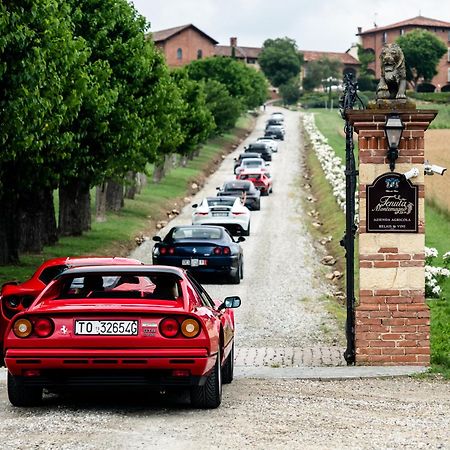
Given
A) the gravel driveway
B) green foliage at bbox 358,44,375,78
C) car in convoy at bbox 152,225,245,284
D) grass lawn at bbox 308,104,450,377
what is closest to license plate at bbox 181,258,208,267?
car in convoy at bbox 152,225,245,284

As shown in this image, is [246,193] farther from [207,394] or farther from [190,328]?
[190,328]

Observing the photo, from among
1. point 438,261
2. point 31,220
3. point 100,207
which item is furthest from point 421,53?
point 438,261

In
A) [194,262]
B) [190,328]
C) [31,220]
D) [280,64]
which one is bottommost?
[194,262]

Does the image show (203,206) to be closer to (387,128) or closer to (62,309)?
(387,128)

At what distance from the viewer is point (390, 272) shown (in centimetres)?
1481

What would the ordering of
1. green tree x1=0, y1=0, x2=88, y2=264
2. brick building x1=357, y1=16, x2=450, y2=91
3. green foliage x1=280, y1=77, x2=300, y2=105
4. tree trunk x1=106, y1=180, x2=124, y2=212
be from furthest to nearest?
brick building x1=357, y1=16, x2=450, y2=91 < green foliage x1=280, y1=77, x2=300, y2=105 < tree trunk x1=106, y1=180, x2=124, y2=212 < green tree x1=0, y1=0, x2=88, y2=264

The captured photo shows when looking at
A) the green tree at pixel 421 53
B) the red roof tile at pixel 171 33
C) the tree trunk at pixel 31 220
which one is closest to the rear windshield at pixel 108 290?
the tree trunk at pixel 31 220

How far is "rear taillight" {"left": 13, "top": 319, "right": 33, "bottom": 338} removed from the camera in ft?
34.5

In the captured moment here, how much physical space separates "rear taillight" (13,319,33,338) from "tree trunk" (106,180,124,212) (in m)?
36.7

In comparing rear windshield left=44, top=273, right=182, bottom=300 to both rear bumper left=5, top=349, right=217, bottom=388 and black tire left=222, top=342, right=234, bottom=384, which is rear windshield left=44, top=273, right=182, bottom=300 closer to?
rear bumper left=5, top=349, right=217, bottom=388

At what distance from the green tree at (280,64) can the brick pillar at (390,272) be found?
570ft

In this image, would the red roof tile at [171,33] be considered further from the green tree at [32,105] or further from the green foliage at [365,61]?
the green tree at [32,105]

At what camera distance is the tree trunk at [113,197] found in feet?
155

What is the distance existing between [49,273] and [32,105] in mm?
6487
